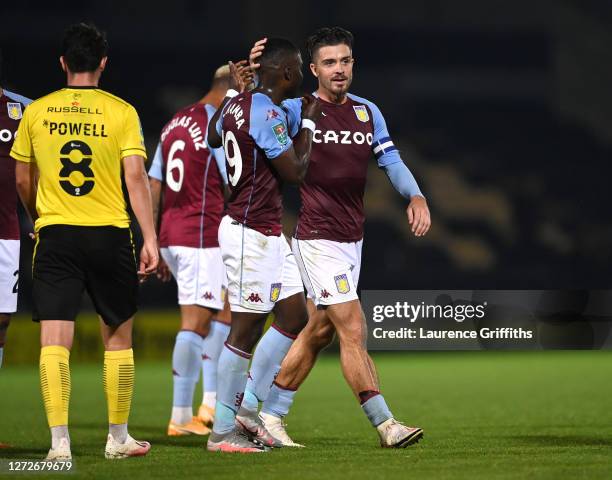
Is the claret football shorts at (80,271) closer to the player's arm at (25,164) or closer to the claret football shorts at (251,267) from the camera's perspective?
the player's arm at (25,164)

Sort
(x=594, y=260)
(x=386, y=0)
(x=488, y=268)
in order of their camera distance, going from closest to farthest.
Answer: (x=594, y=260) < (x=488, y=268) < (x=386, y=0)

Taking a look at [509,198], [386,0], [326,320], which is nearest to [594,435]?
[326,320]

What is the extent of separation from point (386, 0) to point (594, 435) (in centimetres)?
2182

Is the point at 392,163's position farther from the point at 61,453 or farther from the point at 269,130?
the point at 61,453

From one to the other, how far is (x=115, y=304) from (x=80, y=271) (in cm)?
23

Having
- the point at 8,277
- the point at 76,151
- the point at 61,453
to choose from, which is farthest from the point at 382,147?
the point at 61,453

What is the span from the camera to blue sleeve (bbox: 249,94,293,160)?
5492 millimetres

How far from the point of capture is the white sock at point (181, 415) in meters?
7.22

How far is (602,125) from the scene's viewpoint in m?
25.9

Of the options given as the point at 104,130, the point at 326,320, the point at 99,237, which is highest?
the point at 104,130

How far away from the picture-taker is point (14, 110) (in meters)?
6.55

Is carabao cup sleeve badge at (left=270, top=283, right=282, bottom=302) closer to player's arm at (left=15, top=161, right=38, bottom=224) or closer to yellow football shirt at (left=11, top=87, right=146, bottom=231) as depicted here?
yellow football shirt at (left=11, top=87, right=146, bottom=231)

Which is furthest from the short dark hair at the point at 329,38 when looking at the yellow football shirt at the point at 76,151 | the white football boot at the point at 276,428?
the white football boot at the point at 276,428

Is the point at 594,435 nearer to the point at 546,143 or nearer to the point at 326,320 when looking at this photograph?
the point at 326,320
